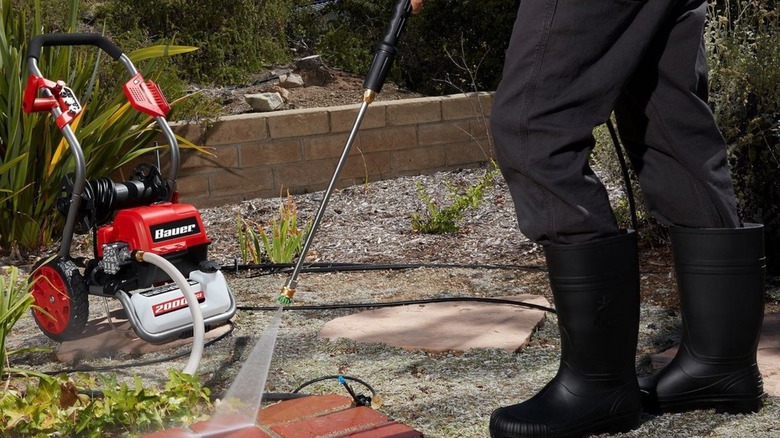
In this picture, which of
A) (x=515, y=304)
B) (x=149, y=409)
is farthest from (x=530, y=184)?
(x=515, y=304)

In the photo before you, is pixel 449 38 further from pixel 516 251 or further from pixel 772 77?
pixel 772 77

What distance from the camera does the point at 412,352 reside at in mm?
2773

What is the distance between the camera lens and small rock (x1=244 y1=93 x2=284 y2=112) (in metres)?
5.75

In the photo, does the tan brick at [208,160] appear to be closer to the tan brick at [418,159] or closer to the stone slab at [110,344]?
the tan brick at [418,159]

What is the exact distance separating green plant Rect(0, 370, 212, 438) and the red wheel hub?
2.28 ft

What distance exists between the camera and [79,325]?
2957mm

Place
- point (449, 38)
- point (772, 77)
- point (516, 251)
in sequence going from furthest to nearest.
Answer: point (449, 38) → point (516, 251) → point (772, 77)

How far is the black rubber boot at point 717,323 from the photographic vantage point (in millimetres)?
2131

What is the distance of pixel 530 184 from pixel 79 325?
159cm

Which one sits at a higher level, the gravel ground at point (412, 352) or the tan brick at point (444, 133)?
the tan brick at point (444, 133)

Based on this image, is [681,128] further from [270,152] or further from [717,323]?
[270,152]

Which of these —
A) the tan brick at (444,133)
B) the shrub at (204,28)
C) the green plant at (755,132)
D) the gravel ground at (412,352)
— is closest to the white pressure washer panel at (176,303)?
the gravel ground at (412,352)

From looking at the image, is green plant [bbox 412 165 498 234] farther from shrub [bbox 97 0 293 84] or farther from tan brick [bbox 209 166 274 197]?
shrub [bbox 97 0 293 84]

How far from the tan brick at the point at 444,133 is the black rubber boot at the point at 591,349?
380 cm
